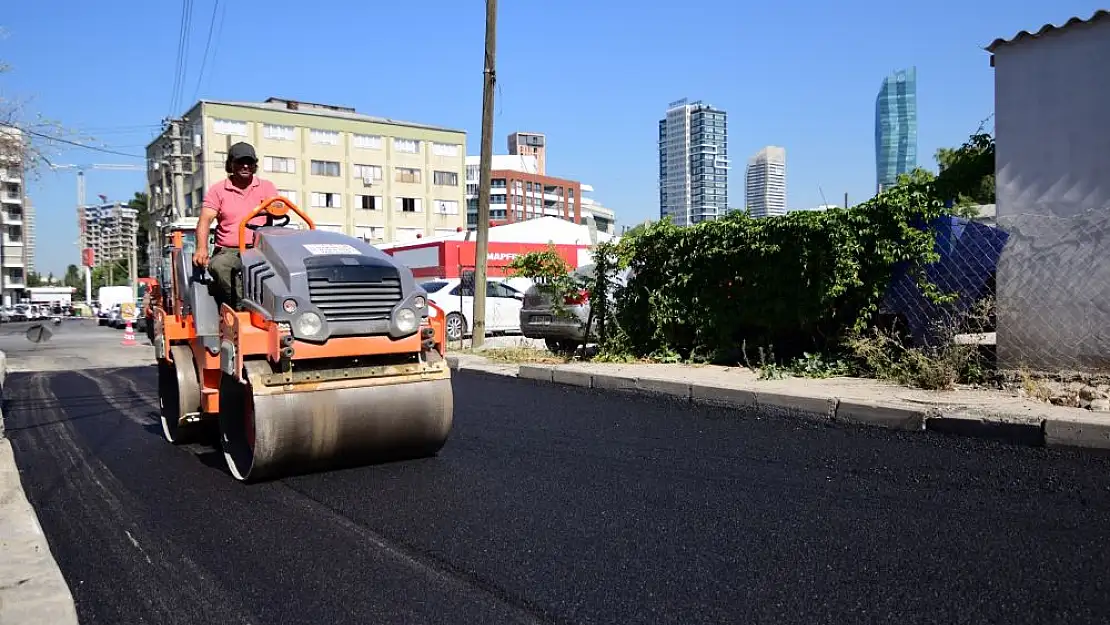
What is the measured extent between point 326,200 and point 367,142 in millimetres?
6440

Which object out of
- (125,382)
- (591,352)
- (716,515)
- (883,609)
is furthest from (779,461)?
(125,382)

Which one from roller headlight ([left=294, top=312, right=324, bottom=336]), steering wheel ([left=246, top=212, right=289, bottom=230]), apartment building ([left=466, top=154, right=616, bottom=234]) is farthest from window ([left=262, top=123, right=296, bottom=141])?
roller headlight ([left=294, top=312, right=324, bottom=336])

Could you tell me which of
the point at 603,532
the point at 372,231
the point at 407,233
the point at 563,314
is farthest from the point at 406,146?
the point at 603,532

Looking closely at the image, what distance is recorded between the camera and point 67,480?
596 cm

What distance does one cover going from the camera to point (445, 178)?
79.1 metres

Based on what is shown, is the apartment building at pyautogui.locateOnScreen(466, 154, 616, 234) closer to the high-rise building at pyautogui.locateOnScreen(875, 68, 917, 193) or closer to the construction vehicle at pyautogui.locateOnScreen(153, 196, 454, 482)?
the high-rise building at pyautogui.locateOnScreen(875, 68, 917, 193)

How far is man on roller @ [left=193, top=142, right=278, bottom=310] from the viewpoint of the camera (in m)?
6.11

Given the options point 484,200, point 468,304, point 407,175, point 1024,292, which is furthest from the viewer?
point 407,175

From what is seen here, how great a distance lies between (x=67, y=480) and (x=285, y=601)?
332cm

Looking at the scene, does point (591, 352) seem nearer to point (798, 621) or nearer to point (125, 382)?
point (125, 382)

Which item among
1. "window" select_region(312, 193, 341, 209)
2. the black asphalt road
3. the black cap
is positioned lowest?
the black asphalt road

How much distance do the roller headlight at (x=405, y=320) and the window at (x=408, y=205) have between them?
71923mm

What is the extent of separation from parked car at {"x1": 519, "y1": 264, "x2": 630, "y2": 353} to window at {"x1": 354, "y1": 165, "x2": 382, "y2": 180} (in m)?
62.7

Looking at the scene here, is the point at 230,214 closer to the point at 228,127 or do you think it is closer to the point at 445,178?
the point at 228,127
